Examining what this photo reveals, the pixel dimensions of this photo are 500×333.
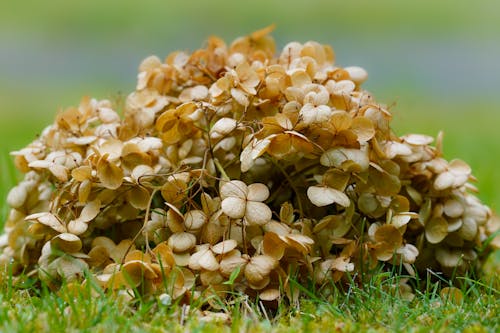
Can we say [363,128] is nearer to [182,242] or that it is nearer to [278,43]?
[182,242]

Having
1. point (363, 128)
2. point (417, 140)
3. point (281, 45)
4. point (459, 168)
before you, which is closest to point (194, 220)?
point (363, 128)

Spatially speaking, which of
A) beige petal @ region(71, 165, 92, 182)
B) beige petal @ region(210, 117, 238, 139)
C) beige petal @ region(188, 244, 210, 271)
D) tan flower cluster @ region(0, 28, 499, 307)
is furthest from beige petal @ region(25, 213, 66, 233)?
beige petal @ region(210, 117, 238, 139)

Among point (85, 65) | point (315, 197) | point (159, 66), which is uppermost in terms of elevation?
point (159, 66)

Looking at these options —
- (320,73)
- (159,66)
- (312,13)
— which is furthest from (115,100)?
(312,13)

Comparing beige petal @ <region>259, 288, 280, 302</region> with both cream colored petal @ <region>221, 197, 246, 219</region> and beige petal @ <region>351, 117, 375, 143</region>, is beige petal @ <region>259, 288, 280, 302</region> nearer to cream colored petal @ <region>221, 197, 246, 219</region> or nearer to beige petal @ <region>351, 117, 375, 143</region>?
cream colored petal @ <region>221, 197, 246, 219</region>

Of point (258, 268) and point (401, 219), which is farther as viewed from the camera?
point (401, 219)

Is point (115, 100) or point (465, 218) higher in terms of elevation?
point (115, 100)

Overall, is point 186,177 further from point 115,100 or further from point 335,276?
point 115,100
